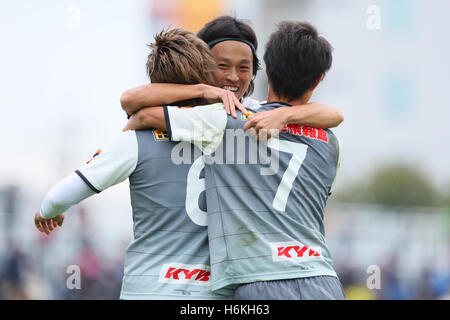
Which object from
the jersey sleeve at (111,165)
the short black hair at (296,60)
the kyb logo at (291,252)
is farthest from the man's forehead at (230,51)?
the kyb logo at (291,252)

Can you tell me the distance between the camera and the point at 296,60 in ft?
11.0

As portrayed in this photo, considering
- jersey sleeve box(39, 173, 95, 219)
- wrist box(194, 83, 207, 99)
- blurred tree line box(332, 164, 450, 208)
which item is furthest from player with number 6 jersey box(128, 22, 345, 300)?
blurred tree line box(332, 164, 450, 208)

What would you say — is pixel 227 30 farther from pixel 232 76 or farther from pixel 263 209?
pixel 263 209

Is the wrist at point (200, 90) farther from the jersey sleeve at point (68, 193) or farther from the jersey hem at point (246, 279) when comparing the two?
the jersey hem at point (246, 279)

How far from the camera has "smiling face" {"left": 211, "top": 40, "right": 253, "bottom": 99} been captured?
400 cm

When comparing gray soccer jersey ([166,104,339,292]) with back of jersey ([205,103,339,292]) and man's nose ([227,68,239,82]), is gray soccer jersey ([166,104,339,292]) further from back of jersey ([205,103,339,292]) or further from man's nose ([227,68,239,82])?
man's nose ([227,68,239,82])

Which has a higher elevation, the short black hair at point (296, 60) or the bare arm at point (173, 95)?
the short black hair at point (296, 60)

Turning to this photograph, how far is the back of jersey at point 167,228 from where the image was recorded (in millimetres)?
3145

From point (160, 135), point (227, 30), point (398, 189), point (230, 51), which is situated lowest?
point (398, 189)

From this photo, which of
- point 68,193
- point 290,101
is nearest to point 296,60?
point 290,101

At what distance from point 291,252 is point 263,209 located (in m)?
0.24

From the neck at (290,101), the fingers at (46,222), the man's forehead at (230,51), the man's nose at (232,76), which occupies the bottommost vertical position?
the fingers at (46,222)

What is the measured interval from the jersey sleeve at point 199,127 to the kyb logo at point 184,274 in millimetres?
557

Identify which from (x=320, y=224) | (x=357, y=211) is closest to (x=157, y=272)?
(x=320, y=224)
